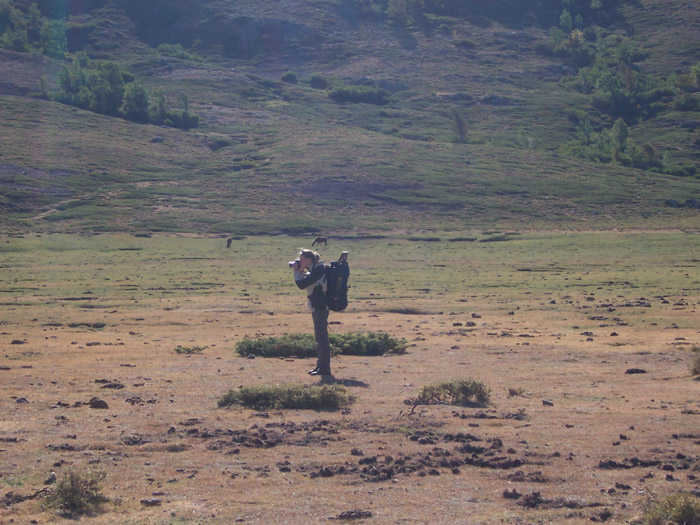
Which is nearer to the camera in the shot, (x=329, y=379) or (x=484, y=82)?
(x=329, y=379)

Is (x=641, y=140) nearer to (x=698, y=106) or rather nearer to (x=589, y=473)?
(x=698, y=106)

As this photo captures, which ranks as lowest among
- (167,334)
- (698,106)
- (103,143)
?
(167,334)

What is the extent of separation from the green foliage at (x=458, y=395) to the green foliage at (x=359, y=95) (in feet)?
365

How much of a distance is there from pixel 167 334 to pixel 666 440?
43.3ft

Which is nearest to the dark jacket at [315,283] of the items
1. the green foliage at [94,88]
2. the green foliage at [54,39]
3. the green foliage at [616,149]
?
the green foliage at [616,149]

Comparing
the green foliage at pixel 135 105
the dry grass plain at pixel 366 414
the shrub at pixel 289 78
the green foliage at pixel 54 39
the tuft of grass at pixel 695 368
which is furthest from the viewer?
the shrub at pixel 289 78

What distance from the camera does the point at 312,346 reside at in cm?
1571

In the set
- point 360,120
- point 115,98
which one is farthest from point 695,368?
point 360,120

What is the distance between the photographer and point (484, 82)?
416 ft

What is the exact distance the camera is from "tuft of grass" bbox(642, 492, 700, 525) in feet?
19.6

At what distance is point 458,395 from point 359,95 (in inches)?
4430

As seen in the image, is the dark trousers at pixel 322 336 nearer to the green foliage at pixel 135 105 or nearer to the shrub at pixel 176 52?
the green foliage at pixel 135 105

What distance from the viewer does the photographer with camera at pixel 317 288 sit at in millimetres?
12461

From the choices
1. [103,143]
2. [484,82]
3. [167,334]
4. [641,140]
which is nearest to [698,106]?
[641,140]
